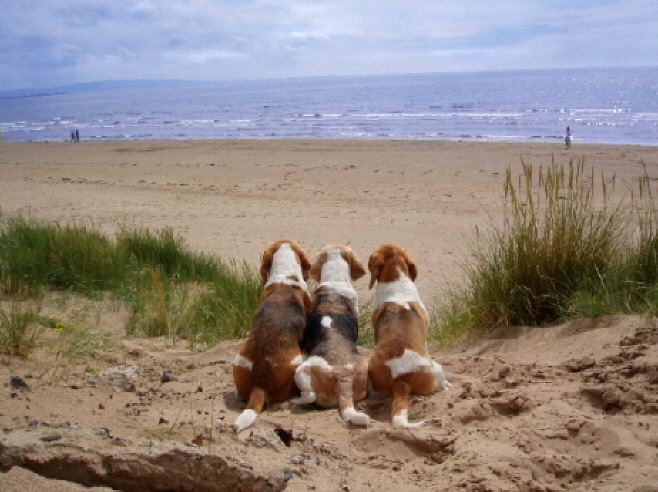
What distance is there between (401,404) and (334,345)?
2.49 feet

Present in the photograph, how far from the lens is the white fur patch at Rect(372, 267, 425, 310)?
5.37 metres

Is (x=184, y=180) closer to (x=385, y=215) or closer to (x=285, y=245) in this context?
(x=385, y=215)

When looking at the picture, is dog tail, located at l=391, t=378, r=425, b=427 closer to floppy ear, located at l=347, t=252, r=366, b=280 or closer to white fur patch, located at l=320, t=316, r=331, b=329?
white fur patch, located at l=320, t=316, r=331, b=329

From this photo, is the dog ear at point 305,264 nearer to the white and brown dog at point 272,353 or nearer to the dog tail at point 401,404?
the white and brown dog at point 272,353

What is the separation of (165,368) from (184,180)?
16.4 metres

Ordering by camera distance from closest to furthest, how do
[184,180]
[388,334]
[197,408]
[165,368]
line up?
[197,408] → [388,334] → [165,368] → [184,180]

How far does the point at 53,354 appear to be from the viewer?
528 cm

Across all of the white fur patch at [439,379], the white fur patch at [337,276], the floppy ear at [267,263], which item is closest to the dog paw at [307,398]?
the white fur patch at [439,379]

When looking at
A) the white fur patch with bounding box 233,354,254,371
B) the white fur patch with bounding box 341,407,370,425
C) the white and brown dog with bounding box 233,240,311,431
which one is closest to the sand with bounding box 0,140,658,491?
the white fur patch with bounding box 341,407,370,425

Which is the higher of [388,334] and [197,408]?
[388,334]

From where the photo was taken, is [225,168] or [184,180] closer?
[184,180]

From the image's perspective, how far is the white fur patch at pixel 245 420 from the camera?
414cm

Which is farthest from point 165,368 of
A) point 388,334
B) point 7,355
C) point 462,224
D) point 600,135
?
point 600,135

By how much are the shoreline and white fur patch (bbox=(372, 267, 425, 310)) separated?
2780mm
